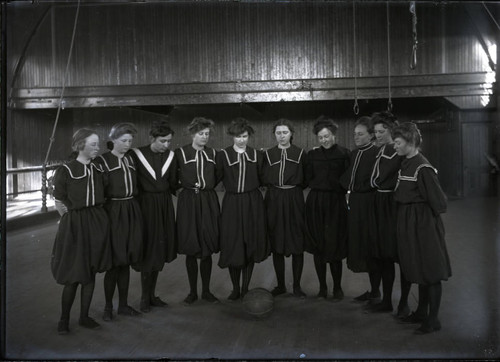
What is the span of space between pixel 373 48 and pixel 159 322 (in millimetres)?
8567

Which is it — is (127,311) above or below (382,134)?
below

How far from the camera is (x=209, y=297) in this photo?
423cm

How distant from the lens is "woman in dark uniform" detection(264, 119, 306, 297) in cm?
422

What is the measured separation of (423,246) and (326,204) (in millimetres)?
1148

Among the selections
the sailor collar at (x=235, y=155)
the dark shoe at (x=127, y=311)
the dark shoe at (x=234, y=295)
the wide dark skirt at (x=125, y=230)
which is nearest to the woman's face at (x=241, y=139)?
the sailor collar at (x=235, y=155)

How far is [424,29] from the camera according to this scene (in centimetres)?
918

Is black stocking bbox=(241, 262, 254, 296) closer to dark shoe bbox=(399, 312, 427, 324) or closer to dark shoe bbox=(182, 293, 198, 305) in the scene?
dark shoe bbox=(182, 293, 198, 305)

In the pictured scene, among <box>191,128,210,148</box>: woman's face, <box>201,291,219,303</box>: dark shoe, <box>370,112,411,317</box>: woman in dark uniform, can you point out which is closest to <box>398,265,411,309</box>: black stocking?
<box>370,112,411,317</box>: woman in dark uniform

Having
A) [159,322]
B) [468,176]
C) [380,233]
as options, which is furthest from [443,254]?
[468,176]

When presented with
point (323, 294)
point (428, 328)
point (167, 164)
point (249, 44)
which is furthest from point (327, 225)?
point (249, 44)

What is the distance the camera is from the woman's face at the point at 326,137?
4.12m

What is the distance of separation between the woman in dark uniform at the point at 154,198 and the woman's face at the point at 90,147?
0.59 metres

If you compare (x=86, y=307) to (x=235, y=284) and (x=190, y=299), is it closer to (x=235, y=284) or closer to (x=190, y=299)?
(x=190, y=299)

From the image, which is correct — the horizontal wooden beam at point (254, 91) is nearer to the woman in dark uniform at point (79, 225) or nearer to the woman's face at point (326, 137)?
the woman's face at point (326, 137)
